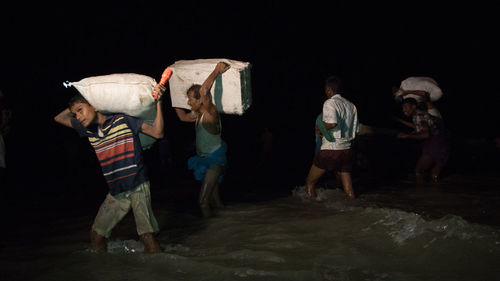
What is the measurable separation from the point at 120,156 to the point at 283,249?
1687mm

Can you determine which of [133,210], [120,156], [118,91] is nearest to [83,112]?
[118,91]

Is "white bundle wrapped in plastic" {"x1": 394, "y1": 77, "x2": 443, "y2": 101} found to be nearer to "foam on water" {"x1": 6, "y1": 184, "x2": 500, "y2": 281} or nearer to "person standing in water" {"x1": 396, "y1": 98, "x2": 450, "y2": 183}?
"person standing in water" {"x1": 396, "y1": 98, "x2": 450, "y2": 183}

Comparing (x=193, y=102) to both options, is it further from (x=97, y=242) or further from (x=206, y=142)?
(x=97, y=242)

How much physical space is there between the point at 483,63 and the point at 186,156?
14133 mm

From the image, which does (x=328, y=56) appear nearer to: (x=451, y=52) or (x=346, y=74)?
(x=346, y=74)

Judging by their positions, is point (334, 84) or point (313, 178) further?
point (313, 178)

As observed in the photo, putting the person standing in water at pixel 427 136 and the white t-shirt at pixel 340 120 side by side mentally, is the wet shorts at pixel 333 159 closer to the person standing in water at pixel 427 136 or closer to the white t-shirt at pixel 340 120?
the white t-shirt at pixel 340 120

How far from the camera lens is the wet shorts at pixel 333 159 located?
551 centimetres

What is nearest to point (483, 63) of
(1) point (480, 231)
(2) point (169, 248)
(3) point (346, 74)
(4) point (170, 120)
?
(3) point (346, 74)

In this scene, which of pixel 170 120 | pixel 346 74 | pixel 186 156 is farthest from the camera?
pixel 346 74

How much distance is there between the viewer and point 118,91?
131 inches

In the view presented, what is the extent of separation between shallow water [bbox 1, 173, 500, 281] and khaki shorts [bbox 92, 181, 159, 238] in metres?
0.27

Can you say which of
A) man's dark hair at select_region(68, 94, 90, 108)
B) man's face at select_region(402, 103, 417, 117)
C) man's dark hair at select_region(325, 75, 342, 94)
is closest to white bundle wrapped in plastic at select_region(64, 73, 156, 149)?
man's dark hair at select_region(68, 94, 90, 108)

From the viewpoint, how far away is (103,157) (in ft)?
11.5
